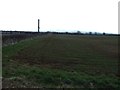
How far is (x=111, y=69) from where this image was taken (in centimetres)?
1644

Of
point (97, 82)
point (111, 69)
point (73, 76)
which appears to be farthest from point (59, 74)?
point (111, 69)

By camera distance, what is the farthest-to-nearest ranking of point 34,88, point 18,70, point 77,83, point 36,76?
point 18,70, point 36,76, point 77,83, point 34,88

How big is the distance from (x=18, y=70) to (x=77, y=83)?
324 centimetres

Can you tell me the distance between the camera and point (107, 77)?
1364cm

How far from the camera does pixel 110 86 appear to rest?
482 inches

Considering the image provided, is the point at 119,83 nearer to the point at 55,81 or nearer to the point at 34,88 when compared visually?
the point at 55,81

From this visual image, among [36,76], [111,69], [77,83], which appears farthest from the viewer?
[111,69]

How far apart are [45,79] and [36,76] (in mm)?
546

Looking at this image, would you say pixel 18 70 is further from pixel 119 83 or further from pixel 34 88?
pixel 119 83

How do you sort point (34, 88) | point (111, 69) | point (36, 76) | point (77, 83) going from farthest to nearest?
1. point (111, 69)
2. point (36, 76)
3. point (77, 83)
4. point (34, 88)

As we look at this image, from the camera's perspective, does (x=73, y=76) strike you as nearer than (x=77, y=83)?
No

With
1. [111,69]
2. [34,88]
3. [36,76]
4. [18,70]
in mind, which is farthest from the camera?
[111,69]

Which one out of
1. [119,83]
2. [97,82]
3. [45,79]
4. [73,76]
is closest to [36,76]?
[45,79]

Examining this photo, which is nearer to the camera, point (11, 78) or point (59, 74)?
point (11, 78)
